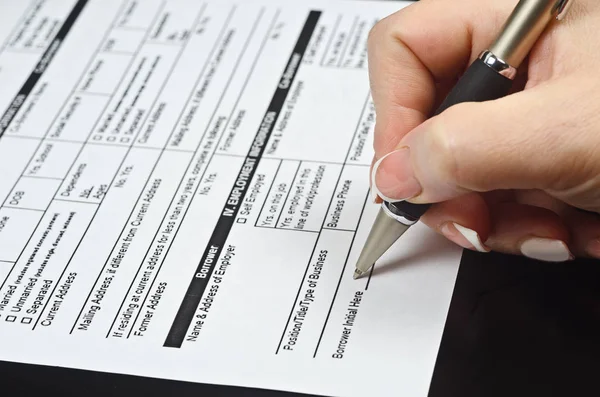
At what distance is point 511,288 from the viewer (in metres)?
0.65

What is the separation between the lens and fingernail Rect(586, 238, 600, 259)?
26.1 inches

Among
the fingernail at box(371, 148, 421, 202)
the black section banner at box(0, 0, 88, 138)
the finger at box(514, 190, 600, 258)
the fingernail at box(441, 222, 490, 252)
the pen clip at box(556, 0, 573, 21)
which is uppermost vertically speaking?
the pen clip at box(556, 0, 573, 21)

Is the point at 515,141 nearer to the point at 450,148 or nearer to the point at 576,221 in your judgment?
the point at 450,148

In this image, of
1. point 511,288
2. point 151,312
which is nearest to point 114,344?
point 151,312

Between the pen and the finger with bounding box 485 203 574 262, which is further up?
the pen

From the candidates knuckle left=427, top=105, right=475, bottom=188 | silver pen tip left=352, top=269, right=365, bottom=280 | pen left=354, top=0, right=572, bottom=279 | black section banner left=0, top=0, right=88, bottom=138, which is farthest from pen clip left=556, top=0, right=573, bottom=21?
black section banner left=0, top=0, right=88, bottom=138

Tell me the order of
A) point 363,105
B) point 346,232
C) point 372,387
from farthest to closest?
point 363,105, point 346,232, point 372,387

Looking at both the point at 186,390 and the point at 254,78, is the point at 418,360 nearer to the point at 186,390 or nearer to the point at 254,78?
the point at 186,390

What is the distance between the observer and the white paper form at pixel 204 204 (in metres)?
0.63

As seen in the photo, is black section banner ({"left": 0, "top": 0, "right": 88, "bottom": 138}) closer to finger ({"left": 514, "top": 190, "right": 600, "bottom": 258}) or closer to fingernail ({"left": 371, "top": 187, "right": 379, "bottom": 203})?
fingernail ({"left": 371, "top": 187, "right": 379, "bottom": 203})

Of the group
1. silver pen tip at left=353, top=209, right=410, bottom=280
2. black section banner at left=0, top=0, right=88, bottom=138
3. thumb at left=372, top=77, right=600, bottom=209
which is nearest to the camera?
thumb at left=372, top=77, right=600, bottom=209

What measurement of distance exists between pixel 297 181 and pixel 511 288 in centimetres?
21

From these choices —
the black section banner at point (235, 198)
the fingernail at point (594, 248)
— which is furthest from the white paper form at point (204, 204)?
the fingernail at point (594, 248)

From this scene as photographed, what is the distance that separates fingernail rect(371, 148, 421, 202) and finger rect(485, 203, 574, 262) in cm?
11
